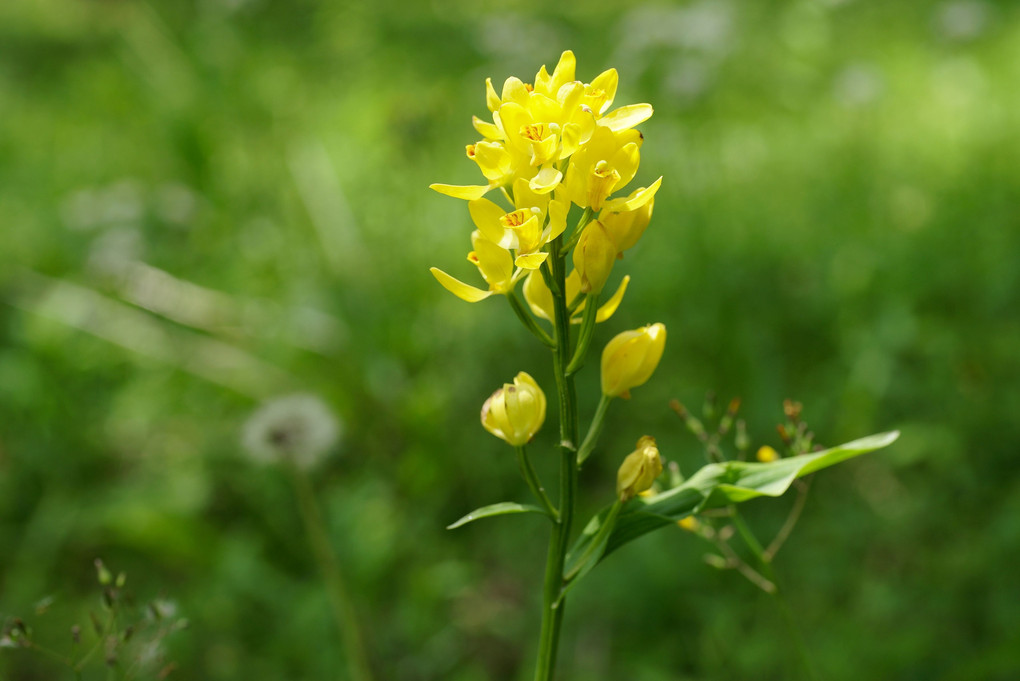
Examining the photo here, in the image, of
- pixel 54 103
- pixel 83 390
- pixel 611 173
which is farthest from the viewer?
pixel 54 103

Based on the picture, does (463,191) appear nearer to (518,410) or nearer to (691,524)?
(518,410)

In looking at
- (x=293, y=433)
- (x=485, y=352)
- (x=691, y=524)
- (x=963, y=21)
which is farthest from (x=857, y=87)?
(x=691, y=524)

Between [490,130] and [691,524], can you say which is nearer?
[490,130]

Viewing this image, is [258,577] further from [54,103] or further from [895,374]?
[54,103]

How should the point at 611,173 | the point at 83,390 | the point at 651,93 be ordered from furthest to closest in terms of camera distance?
the point at 651,93, the point at 83,390, the point at 611,173

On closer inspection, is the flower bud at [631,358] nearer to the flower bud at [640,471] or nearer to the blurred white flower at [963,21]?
the flower bud at [640,471]

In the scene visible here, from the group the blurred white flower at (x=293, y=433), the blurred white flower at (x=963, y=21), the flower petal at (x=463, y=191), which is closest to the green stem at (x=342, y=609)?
the blurred white flower at (x=293, y=433)

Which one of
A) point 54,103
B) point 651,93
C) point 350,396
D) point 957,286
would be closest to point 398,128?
point 350,396

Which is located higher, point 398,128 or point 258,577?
point 398,128
